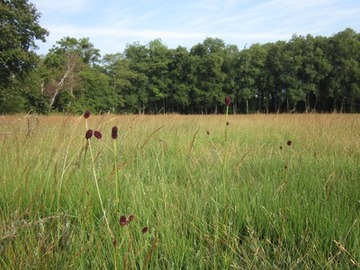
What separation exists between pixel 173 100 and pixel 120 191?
163 feet

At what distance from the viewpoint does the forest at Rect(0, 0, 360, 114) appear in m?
36.6

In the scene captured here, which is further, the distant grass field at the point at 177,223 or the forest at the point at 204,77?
the forest at the point at 204,77

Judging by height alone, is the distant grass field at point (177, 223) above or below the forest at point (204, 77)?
below

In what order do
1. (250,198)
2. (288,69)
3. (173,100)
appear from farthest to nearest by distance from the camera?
1. (173,100)
2. (288,69)
3. (250,198)

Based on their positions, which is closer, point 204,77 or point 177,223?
point 177,223

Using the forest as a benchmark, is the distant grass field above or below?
below

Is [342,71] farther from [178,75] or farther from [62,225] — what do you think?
[62,225]

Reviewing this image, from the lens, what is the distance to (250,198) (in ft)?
5.52

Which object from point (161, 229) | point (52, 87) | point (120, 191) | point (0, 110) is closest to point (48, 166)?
point (120, 191)

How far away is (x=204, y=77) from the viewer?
4975 cm

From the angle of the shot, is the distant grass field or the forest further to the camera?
the forest

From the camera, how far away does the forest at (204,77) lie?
36625 mm

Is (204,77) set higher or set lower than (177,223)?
higher

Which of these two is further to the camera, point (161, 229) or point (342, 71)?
point (342, 71)
